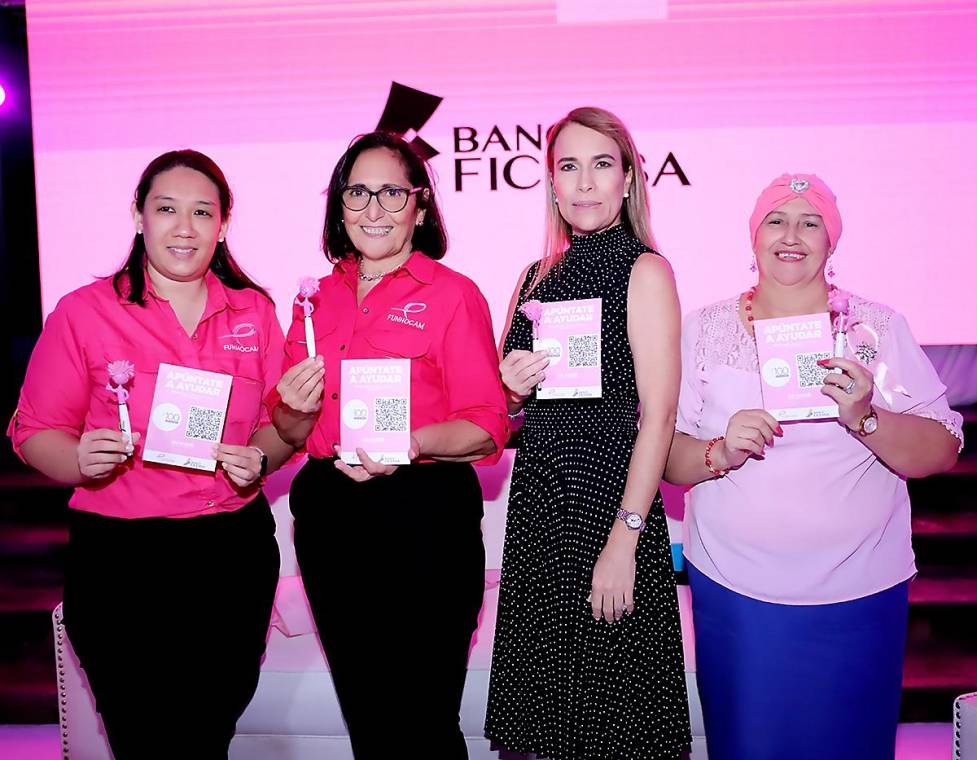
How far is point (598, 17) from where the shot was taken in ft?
10.9

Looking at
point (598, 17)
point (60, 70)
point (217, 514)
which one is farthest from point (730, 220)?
point (60, 70)

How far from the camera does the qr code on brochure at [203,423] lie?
5.84ft

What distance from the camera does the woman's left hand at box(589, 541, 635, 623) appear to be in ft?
5.90

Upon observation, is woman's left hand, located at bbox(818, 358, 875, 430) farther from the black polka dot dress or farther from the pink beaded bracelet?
the black polka dot dress

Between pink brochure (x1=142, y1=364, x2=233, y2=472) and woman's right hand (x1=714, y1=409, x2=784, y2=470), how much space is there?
110cm

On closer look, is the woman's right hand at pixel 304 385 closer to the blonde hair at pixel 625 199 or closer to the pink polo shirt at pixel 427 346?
the pink polo shirt at pixel 427 346

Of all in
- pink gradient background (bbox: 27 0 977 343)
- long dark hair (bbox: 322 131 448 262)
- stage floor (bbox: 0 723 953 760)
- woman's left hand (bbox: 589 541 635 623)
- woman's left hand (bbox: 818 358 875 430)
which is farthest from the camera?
pink gradient background (bbox: 27 0 977 343)

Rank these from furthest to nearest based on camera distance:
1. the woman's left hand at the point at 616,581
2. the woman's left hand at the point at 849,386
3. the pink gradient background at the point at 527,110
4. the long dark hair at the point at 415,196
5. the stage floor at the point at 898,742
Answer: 1. the pink gradient background at the point at 527,110
2. the stage floor at the point at 898,742
3. the long dark hair at the point at 415,196
4. the woman's left hand at the point at 616,581
5. the woman's left hand at the point at 849,386

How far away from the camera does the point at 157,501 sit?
1.85 m

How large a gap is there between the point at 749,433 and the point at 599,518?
371 millimetres

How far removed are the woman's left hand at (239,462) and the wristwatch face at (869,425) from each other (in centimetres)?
130

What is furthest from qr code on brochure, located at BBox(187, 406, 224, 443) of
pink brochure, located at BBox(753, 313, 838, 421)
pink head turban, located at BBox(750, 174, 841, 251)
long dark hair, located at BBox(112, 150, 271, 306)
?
pink head turban, located at BBox(750, 174, 841, 251)

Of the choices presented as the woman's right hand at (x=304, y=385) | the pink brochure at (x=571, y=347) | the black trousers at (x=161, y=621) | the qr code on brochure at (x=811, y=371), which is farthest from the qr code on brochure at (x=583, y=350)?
the black trousers at (x=161, y=621)

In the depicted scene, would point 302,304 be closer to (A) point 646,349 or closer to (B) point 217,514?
(B) point 217,514
